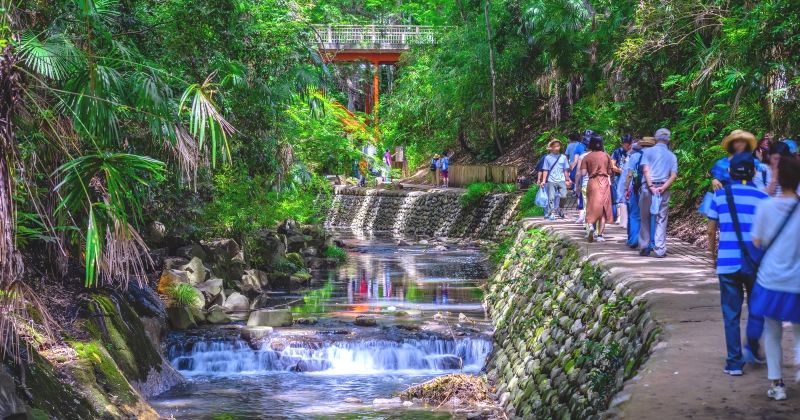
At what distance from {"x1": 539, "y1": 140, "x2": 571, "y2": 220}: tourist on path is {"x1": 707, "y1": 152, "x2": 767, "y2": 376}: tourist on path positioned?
994cm

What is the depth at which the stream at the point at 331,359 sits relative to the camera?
36.7ft

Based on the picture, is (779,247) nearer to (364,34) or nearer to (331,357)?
(331,357)

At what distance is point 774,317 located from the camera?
577 cm

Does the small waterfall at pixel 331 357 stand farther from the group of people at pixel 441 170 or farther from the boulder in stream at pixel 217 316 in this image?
the group of people at pixel 441 170

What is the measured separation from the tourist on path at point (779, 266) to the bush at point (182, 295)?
35.2ft

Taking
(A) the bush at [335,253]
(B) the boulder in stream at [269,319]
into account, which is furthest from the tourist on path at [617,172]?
(A) the bush at [335,253]

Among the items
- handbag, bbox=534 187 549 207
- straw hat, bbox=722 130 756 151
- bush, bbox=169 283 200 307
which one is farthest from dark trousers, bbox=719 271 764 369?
handbag, bbox=534 187 549 207

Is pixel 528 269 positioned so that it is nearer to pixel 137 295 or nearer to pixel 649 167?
pixel 649 167

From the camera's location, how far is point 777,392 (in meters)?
5.88

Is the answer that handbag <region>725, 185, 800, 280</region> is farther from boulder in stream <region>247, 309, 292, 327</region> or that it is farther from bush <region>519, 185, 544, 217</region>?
bush <region>519, 185, 544, 217</region>

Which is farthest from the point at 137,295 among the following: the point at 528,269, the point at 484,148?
the point at 484,148

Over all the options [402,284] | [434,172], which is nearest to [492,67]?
[434,172]

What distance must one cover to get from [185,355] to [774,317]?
9.69 meters

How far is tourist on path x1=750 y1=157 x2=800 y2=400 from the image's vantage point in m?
5.72
